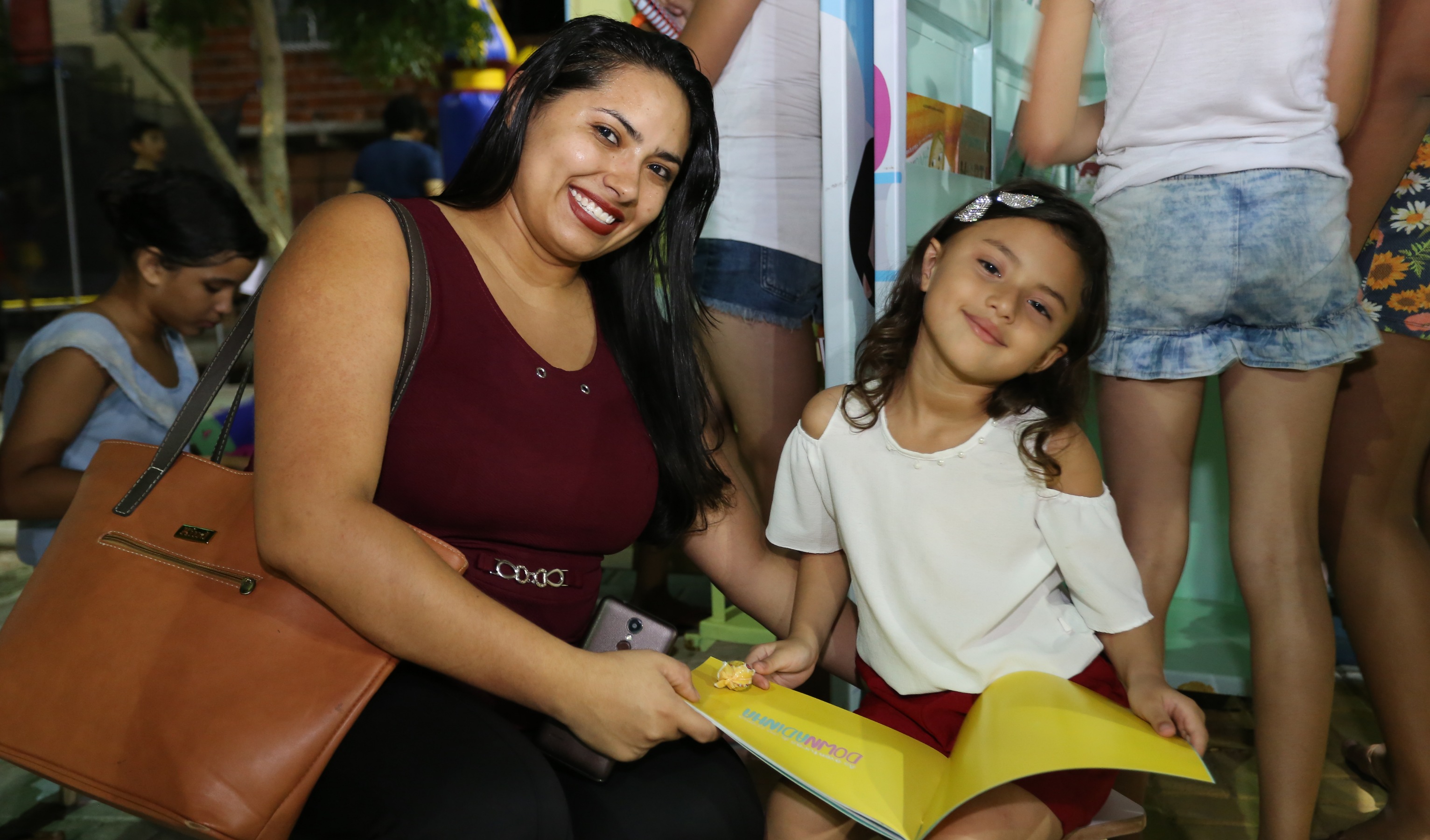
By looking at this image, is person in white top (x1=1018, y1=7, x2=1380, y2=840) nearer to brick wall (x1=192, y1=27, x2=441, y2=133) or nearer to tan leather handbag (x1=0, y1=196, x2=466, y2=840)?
tan leather handbag (x1=0, y1=196, x2=466, y2=840)

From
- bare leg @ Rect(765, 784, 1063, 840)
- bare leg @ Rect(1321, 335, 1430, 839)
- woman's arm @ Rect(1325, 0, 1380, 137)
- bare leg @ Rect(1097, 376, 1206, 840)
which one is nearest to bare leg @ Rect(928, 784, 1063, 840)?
bare leg @ Rect(765, 784, 1063, 840)

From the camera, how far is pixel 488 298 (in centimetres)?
133

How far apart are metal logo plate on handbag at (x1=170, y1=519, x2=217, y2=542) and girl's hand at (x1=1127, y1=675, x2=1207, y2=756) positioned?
3.74 ft

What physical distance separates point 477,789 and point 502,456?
1.34 ft

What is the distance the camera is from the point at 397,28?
729 cm

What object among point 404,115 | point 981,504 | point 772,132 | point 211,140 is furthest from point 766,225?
point 211,140

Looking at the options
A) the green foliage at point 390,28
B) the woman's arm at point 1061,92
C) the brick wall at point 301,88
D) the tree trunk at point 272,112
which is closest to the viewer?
the woman's arm at point 1061,92

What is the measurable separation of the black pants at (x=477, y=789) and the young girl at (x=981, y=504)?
127mm

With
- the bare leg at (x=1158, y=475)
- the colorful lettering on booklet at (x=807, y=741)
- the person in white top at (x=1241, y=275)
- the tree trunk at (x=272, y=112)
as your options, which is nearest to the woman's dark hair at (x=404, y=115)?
the tree trunk at (x=272, y=112)

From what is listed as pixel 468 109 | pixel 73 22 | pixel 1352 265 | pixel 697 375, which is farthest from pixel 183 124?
pixel 1352 265

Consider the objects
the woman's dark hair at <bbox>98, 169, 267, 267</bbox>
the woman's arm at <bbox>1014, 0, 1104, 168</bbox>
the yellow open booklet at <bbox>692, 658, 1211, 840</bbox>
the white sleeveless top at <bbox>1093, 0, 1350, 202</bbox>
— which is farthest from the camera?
the woman's dark hair at <bbox>98, 169, 267, 267</bbox>

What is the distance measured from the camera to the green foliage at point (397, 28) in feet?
24.1

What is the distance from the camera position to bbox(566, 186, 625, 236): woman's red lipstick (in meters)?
1.38

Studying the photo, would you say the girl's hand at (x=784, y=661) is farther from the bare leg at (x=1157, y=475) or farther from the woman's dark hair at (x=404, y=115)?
the woman's dark hair at (x=404, y=115)
